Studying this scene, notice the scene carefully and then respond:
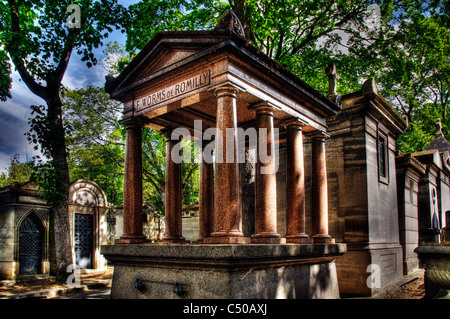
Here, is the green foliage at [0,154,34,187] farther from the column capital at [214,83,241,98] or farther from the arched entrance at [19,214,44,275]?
the column capital at [214,83,241,98]

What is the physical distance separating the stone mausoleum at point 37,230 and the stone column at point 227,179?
1037 cm

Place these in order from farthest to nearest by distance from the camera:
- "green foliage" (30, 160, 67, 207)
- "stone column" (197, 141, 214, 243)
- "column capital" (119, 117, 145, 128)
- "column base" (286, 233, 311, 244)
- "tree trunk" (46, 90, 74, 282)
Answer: "tree trunk" (46, 90, 74, 282), "green foliage" (30, 160, 67, 207), "stone column" (197, 141, 214, 243), "column capital" (119, 117, 145, 128), "column base" (286, 233, 311, 244)

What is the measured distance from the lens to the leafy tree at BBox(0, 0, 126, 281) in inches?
461

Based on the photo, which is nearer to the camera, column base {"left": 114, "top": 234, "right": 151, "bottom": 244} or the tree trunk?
column base {"left": 114, "top": 234, "right": 151, "bottom": 244}

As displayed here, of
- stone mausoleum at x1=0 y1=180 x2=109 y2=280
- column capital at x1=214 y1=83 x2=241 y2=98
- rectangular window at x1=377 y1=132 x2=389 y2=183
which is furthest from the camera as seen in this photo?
stone mausoleum at x1=0 y1=180 x2=109 y2=280

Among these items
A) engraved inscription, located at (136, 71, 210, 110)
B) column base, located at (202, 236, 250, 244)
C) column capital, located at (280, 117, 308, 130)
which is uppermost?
engraved inscription, located at (136, 71, 210, 110)

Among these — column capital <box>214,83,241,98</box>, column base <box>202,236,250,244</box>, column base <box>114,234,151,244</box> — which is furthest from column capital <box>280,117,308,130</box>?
column base <box>114,234,151,244</box>

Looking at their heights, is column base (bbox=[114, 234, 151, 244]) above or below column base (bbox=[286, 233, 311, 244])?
above

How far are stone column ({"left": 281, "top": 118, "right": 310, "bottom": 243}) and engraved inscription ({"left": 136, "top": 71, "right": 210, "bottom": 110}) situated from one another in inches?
105

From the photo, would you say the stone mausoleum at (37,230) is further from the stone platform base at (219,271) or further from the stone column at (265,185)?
the stone column at (265,185)

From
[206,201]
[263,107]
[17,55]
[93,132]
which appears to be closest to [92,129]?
[93,132]

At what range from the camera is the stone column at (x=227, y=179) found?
19.5 ft

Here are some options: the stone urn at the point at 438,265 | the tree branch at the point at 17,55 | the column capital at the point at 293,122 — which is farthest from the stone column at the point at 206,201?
the tree branch at the point at 17,55
